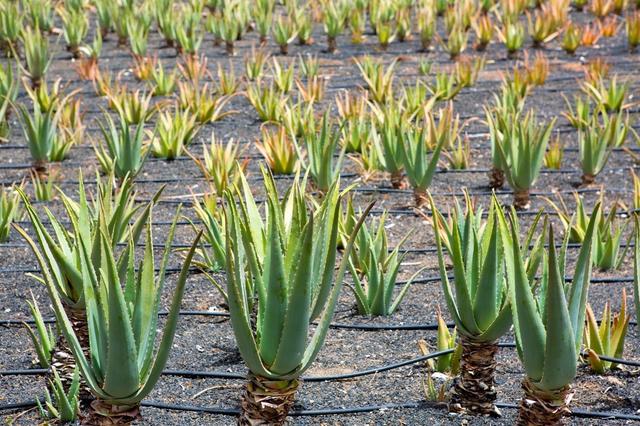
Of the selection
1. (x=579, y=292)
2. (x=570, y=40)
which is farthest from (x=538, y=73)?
(x=579, y=292)

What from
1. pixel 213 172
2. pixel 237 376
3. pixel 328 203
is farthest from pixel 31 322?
pixel 328 203

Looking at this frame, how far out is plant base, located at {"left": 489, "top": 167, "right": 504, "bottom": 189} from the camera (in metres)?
4.13

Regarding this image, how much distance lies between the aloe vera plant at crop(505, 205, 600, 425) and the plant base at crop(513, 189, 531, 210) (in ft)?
6.19

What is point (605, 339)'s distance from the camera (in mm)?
2475

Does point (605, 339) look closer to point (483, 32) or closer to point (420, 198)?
point (420, 198)

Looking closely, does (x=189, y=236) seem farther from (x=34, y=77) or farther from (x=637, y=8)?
(x=637, y=8)

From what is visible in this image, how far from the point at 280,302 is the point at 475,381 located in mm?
608

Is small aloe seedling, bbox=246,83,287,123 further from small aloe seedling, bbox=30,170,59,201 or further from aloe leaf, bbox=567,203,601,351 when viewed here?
aloe leaf, bbox=567,203,601,351

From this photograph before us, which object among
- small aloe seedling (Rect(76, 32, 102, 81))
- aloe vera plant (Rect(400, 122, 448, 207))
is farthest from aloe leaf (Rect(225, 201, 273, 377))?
small aloe seedling (Rect(76, 32, 102, 81))

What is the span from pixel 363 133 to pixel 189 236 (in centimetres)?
102

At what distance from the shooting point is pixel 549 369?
1822 mm

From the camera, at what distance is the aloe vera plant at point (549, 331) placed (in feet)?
5.82

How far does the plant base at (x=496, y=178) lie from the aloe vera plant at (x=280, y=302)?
2.30 metres

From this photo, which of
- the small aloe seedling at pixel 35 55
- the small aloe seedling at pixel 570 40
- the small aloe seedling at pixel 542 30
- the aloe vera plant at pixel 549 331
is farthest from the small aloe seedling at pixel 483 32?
the aloe vera plant at pixel 549 331
